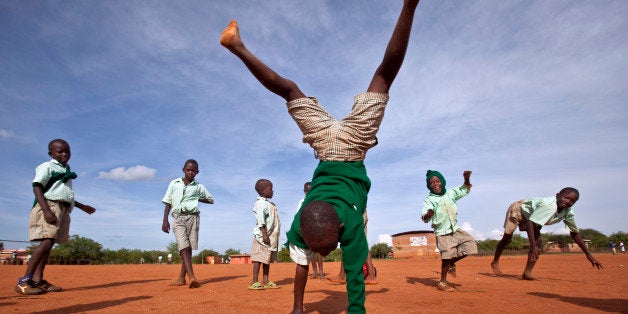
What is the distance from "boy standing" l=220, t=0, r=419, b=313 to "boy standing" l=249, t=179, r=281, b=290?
10.8 ft

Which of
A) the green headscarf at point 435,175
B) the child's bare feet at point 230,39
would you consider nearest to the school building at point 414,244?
the green headscarf at point 435,175

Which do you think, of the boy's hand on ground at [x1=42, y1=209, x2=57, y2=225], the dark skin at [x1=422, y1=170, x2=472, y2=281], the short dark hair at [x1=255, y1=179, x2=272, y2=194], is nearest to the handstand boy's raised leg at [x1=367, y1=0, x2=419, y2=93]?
the dark skin at [x1=422, y1=170, x2=472, y2=281]

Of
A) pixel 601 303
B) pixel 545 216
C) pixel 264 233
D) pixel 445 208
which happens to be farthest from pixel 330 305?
pixel 545 216

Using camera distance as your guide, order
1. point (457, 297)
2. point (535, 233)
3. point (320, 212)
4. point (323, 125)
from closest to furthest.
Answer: point (320, 212)
point (323, 125)
point (457, 297)
point (535, 233)

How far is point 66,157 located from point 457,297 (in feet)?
19.3

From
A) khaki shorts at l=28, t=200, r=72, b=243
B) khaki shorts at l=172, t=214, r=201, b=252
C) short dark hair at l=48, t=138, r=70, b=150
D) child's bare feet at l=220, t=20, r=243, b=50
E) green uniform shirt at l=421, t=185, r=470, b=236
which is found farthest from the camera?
khaki shorts at l=172, t=214, r=201, b=252

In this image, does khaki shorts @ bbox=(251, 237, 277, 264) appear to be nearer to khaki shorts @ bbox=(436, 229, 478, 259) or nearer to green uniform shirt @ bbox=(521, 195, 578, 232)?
khaki shorts @ bbox=(436, 229, 478, 259)

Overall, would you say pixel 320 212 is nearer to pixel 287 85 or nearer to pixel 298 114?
pixel 298 114

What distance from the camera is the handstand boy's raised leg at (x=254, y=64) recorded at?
2771 millimetres

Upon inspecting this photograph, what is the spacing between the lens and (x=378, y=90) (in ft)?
9.45

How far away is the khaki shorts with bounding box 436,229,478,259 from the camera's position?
19.0 feet

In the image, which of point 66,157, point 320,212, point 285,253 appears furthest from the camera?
point 285,253

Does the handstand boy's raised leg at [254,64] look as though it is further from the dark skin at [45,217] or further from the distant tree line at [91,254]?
the distant tree line at [91,254]

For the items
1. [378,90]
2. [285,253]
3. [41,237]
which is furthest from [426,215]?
[285,253]
